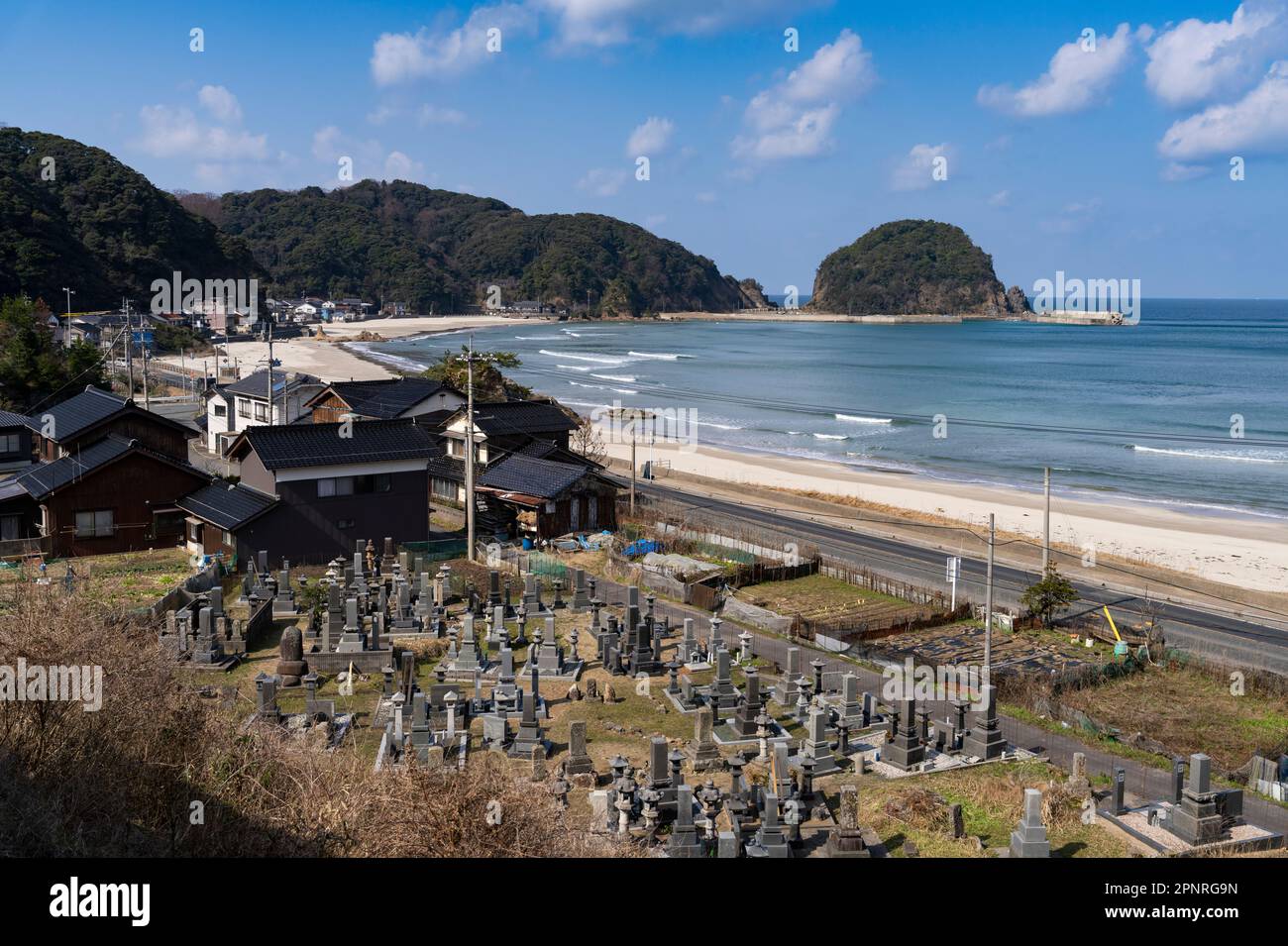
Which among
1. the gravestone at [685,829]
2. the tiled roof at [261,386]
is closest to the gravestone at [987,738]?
the gravestone at [685,829]

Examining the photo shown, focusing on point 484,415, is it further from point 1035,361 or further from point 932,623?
point 1035,361

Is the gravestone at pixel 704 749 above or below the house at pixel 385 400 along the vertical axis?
below

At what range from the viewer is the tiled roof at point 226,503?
1137 inches

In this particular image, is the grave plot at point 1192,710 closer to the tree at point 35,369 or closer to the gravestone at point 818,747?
the gravestone at point 818,747

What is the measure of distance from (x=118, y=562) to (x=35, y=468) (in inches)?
224

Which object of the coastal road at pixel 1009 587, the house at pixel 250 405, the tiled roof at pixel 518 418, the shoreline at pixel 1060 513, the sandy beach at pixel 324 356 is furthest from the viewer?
the sandy beach at pixel 324 356

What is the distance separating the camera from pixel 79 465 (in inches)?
1194

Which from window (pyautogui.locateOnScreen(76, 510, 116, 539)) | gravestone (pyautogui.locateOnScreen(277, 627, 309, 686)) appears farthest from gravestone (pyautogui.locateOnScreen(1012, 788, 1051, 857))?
window (pyautogui.locateOnScreen(76, 510, 116, 539))

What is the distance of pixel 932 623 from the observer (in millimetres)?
26406

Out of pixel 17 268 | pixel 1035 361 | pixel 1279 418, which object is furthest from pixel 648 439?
pixel 1035 361

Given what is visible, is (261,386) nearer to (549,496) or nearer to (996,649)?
(549,496)

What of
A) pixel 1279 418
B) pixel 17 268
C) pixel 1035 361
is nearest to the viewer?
pixel 1279 418

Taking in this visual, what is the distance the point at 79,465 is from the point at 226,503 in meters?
4.52

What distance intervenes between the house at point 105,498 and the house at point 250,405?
12.5 m
